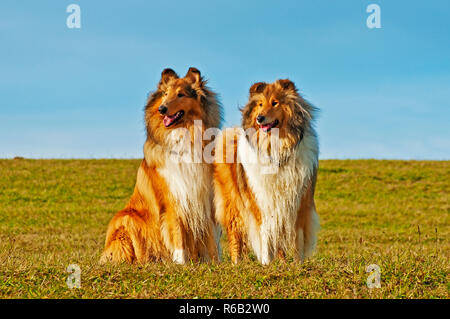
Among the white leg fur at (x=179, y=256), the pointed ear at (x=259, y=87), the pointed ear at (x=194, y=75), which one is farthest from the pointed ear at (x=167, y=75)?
the white leg fur at (x=179, y=256)

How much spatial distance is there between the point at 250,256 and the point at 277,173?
5.51 ft

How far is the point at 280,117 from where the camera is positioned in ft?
23.3

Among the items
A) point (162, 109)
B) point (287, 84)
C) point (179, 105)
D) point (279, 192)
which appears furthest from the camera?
point (287, 84)

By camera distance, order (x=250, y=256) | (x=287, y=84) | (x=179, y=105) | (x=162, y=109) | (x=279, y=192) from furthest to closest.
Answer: (x=250, y=256) → (x=287, y=84) → (x=279, y=192) → (x=179, y=105) → (x=162, y=109)

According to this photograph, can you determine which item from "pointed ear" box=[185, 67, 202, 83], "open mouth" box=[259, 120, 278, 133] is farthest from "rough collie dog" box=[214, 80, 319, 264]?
"pointed ear" box=[185, 67, 202, 83]

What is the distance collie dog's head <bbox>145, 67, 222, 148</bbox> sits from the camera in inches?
279

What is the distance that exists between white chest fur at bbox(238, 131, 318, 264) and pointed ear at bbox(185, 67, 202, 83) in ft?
3.55

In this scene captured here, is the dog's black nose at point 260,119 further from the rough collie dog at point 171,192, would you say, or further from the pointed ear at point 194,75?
the pointed ear at point 194,75

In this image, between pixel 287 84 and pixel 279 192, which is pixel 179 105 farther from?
pixel 279 192

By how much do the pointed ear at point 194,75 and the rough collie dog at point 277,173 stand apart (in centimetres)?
78

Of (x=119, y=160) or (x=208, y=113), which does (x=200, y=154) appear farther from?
(x=119, y=160)

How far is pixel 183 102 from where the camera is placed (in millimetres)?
7109

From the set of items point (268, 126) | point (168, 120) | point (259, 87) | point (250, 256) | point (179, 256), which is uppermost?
point (259, 87)

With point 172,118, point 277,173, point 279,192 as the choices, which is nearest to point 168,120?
point 172,118
